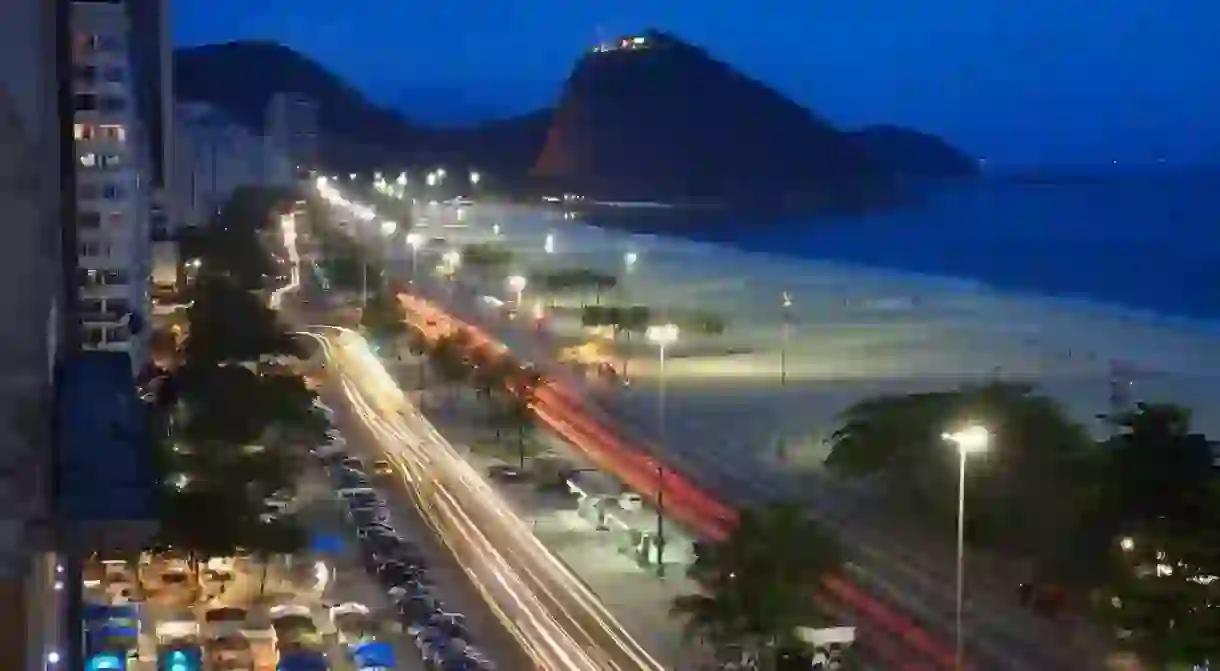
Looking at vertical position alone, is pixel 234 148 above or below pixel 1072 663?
above

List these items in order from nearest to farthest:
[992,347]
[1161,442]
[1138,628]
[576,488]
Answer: [1138,628]
[1161,442]
[576,488]
[992,347]

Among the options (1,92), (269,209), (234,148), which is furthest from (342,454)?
(234,148)

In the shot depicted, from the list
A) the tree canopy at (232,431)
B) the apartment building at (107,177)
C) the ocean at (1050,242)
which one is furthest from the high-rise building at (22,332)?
the ocean at (1050,242)

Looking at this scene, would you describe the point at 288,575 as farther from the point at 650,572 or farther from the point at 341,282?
the point at 341,282

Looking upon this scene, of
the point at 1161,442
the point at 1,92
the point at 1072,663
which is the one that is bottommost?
the point at 1072,663

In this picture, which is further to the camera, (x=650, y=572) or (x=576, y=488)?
(x=576, y=488)

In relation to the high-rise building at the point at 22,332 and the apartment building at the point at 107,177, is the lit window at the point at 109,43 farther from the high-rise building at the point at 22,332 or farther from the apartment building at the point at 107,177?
the high-rise building at the point at 22,332

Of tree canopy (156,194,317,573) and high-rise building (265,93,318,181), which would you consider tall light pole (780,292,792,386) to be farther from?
high-rise building (265,93,318,181)

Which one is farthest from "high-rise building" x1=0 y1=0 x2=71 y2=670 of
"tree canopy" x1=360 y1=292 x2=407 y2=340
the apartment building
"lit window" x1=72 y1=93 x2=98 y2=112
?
"tree canopy" x1=360 y1=292 x2=407 y2=340
